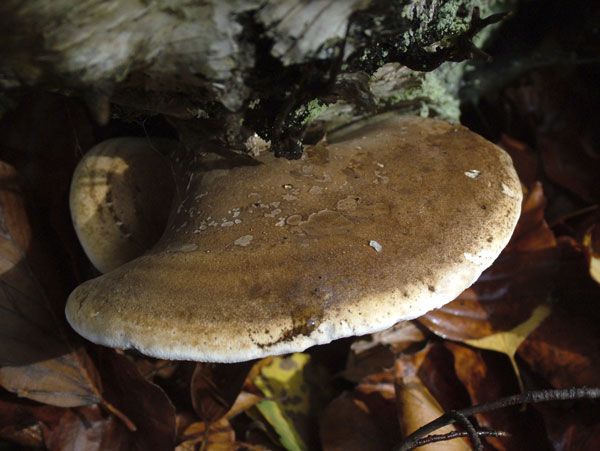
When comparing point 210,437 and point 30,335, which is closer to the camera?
point 30,335

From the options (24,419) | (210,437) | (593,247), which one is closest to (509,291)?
(593,247)

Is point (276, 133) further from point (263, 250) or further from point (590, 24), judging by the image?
point (590, 24)

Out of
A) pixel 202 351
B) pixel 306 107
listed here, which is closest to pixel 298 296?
pixel 202 351

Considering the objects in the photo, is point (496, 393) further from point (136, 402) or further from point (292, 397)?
point (136, 402)

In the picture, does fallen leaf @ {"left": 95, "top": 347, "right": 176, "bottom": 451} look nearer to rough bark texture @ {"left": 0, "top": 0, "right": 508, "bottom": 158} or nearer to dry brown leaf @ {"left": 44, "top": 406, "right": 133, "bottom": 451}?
dry brown leaf @ {"left": 44, "top": 406, "right": 133, "bottom": 451}

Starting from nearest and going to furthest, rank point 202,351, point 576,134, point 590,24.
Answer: point 202,351 → point 590,24 → point 576,134

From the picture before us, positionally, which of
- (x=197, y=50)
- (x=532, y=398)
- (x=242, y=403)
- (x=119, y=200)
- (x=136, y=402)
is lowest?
(x=242, y=403)

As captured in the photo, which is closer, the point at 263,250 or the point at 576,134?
the point at 263,250
